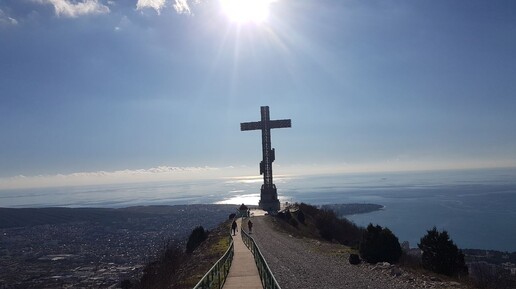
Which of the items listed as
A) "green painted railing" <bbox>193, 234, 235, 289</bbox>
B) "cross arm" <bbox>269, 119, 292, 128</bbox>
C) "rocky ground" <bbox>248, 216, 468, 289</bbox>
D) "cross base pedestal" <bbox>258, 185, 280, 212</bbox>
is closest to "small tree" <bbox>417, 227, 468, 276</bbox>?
"rocky ground" <bbox>248, 216, 468, 289</bbox>

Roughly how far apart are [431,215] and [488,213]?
1342 cm

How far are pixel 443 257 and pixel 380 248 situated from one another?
3.10 meters

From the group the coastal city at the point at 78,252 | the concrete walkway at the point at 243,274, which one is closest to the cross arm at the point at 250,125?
the coastal city at the point at 78,252

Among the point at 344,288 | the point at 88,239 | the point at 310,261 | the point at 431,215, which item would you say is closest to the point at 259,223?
the point at 310,261

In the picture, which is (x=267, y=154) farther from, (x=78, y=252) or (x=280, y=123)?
(x=78, y=252)

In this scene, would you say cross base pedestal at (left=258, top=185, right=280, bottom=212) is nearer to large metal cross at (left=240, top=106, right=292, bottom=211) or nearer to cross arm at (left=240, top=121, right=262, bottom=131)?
large metal cross at (left=240, top=106, right=292, bottom=211)

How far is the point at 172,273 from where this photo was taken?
2150 cm

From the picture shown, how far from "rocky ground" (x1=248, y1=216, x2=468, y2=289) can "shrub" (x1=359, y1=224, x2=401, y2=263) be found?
0.72 meters

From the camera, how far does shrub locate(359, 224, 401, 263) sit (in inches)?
725

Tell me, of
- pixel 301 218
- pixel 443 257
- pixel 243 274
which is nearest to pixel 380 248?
pixel 443 257

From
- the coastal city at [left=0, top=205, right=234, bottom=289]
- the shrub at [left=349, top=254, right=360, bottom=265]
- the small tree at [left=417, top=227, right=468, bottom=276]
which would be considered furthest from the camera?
the coastal city at [left=0, top=205, right=234, bottom=289]

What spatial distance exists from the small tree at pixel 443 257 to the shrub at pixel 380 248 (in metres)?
2.14

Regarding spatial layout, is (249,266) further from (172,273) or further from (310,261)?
(172,273)

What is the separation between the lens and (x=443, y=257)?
15852 mm
